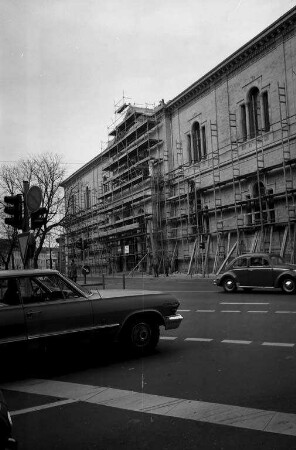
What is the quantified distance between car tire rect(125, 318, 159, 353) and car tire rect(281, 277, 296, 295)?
9790 mm

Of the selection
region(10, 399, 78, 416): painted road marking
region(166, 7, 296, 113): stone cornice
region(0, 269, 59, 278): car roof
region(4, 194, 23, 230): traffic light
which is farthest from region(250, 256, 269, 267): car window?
region(166, 7, 296, 113): stone cornice

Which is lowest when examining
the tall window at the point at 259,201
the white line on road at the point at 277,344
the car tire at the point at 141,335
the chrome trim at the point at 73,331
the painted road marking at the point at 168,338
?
the painted road marking at the point at 168,338

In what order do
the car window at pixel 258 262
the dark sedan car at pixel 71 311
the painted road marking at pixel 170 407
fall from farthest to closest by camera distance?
the car window at pixel 258 262 < the dark sedan car at pixel 71 311 < the painted road marking at pixel 170 407

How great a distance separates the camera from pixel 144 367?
6328 millimetres

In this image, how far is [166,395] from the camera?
4973mm

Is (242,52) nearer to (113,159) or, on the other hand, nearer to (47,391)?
(113,159)

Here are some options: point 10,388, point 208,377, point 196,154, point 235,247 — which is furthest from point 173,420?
point 196,154

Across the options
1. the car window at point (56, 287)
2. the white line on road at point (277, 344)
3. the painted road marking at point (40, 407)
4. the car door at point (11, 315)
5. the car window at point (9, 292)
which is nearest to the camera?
the painted road marking at point (40, 407)

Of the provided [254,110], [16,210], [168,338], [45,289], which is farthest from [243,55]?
[45,289]

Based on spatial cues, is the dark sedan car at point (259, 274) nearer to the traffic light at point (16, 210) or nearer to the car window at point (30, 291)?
the traffic light at point (16, 210)

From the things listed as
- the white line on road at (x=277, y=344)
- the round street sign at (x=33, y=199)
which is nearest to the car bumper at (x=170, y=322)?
the white line on road at (x=277, y=344)

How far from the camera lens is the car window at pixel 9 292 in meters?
6.20

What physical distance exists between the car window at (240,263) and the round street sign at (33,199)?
9.59 meters

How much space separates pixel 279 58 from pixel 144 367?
25838mm
